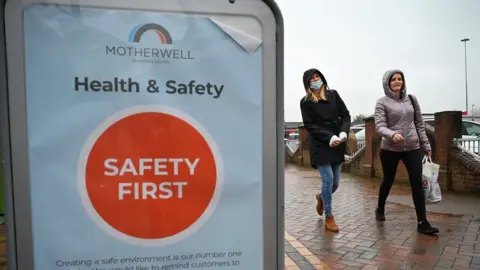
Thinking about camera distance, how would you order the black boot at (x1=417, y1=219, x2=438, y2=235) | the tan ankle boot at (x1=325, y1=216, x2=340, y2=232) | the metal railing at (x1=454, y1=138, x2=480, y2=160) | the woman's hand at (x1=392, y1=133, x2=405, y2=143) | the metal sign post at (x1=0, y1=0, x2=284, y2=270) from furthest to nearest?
the metal railing at (x1=454, y1=138, x2=480, y2=160)
the tan ankle boot at (x1=325, y1=216, x2=340, y2=232)
the black boot at (x1=417, y1=219, x2=438, y2=235)
the woman's hand at (x1=392, y1=133, x2=405, y2=143)
the metal sign post at (x1=0, y1=0, x2=284, y2=270)

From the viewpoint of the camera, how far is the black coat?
14.2 ft

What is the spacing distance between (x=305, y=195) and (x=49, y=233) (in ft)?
21.3

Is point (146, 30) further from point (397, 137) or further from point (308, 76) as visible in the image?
point (397, 137)

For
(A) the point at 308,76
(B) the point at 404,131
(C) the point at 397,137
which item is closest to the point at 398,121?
(B) the point at 404,131

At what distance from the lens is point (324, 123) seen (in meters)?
4.37

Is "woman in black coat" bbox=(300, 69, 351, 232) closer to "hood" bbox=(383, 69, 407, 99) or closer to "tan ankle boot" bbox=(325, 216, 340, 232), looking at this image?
"tan ankle boot" bbox=(325, 216, 340, 232)

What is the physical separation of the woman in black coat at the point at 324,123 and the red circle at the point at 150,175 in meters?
2.92

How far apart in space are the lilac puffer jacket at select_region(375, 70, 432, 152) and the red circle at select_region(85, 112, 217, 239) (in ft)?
10.6

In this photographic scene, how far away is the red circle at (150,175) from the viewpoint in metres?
1.47

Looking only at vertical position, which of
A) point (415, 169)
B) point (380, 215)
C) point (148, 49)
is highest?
point (148, 49)

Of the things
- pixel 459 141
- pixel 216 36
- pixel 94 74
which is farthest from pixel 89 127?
pixel 459 141

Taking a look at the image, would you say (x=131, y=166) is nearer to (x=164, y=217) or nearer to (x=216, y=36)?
(x=164, y=217)

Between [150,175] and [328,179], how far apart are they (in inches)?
127

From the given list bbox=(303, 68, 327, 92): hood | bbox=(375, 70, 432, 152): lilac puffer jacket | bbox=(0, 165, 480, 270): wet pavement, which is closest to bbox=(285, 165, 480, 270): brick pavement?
bbox=(0, 165, 480, 270): wet pavement
